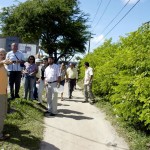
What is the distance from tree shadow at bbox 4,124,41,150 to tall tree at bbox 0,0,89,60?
108 feet

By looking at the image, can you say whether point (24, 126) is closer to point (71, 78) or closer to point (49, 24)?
point (71, 78)

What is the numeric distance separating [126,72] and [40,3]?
32.8 meters

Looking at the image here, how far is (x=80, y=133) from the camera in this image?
9.26m

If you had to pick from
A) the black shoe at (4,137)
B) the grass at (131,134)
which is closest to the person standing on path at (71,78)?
the grass at (131,134)

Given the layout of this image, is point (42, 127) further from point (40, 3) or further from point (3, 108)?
point (40, 3)

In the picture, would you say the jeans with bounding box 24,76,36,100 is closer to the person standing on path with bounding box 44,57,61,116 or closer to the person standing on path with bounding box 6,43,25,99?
the person standing on path with bounding box 6,43,25,99

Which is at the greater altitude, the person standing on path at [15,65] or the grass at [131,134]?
the person standing on path at [15,65]

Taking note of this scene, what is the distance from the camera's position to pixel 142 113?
27.1 feet

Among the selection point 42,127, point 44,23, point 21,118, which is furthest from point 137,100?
point 44,23

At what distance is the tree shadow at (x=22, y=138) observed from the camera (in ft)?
25.3

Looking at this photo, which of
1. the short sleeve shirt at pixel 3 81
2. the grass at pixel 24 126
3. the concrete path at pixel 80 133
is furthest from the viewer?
the concrete path at pixel 80 133

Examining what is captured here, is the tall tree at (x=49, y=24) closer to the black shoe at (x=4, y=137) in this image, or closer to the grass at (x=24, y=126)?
the grass at (x=24, y=126)

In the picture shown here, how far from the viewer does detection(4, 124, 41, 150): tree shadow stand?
7708mm

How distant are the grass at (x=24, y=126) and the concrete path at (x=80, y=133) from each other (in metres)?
0.22
